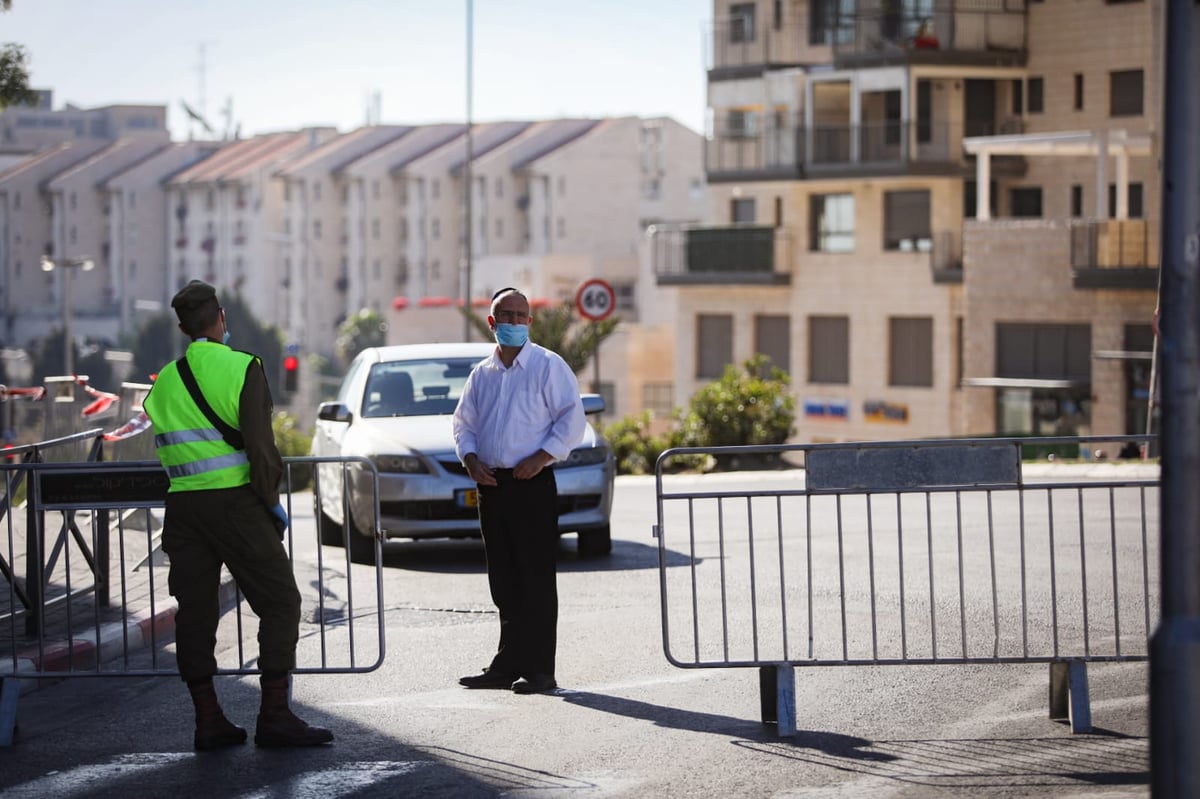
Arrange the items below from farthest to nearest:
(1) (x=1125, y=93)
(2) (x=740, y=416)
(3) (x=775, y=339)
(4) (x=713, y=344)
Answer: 1. (4) (x=713, y=344)
2. (3) (x=775, y=339)
3. (1) (x=1125, y=93)
4. (2) (x=740, y=416)

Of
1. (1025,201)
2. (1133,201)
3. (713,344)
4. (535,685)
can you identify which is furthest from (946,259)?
(535,685)

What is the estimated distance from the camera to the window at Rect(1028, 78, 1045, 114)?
5288cm

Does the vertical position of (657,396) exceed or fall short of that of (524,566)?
it falls short

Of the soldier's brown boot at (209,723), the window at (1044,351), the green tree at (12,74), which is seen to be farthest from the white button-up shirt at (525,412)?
the window at (1044,351)

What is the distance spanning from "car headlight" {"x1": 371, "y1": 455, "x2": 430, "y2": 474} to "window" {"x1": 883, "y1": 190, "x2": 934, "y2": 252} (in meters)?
41.5

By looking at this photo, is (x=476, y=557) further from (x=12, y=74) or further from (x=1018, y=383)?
(x=1018, y=383)

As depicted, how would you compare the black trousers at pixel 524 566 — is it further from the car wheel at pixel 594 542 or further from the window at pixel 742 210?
the window at pixel 742 210

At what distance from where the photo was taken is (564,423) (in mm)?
9109

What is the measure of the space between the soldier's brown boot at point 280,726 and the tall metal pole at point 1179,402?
3.58m

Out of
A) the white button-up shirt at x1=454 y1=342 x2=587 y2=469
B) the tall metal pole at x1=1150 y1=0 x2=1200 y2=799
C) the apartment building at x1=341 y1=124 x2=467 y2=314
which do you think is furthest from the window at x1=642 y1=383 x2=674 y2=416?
the tall metal pole at x1=1150 y1=0 x2=1200 y2=799

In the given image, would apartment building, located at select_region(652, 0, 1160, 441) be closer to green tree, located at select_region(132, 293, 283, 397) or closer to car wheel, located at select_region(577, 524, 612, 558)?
car wheel, located at select_region(577, 524, 612, 558)

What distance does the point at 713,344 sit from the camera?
197 feet

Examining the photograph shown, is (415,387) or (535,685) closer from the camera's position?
(535,685)

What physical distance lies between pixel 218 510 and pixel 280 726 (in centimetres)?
90
